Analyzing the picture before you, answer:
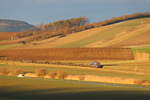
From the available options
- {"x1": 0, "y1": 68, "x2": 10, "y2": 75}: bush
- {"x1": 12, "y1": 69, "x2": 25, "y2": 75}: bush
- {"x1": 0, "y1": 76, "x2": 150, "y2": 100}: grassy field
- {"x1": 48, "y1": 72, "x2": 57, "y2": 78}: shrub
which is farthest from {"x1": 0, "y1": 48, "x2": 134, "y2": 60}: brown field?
{"x1": 0, "y1": 76, "x2": 150, "y2": 100}: grassy field

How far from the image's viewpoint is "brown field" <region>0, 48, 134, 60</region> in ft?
250

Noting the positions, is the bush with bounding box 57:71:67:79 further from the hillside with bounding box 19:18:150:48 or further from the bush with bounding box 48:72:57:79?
the hillside with bounding box 19:18:150:48

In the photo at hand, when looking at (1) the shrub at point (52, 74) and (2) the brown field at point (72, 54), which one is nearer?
(1) the shrub at point (52, 74)

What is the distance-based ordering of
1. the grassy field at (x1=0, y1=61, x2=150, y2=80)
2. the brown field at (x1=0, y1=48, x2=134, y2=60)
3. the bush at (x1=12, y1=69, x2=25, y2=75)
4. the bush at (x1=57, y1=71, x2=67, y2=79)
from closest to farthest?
1. the bush at (x1=57, y1=71, x2=67, y2=79)
2. the grassy field at (x1=0, y1=61, x2=150, y2=80)
3. the bush at (x1=12, y1=69, x2=25, y2=75)
4. the brown field at (x1=0, y1=48, x2=134, y2=60)

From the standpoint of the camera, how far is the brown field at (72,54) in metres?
76.3

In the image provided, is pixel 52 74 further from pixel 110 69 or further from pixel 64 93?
pixel 64 93

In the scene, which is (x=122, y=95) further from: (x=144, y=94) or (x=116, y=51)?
(x=116, y=51)

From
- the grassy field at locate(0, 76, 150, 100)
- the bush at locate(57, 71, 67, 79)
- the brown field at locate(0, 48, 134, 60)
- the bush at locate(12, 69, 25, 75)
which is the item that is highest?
the brown field at locate(0, 48, 134, 60)

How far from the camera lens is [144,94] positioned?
1229 inches

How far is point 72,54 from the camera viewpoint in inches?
3167

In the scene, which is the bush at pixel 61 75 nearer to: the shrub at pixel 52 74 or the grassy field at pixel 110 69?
the shrub at pixel 52 74

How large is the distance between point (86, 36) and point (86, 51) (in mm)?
32258

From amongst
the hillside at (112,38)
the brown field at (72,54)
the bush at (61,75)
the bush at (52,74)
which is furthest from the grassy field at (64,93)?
the hillside at (112,38)

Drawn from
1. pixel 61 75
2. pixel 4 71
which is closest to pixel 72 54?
pixel 4 71
